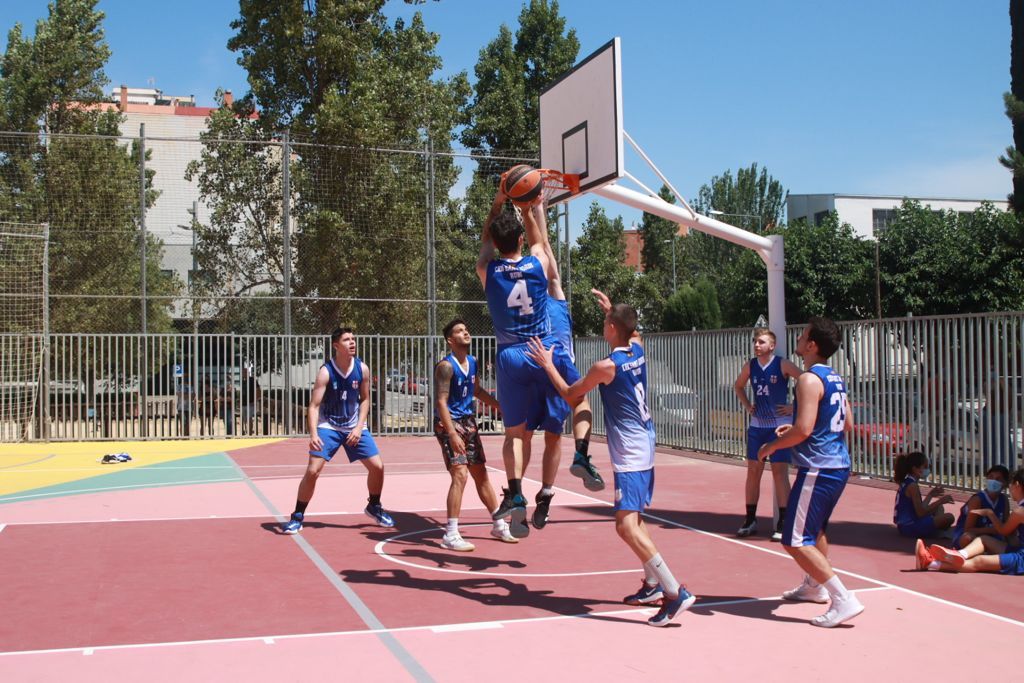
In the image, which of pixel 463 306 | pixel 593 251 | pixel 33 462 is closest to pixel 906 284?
pixel 593 251

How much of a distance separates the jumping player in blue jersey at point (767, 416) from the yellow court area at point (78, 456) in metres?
9.69

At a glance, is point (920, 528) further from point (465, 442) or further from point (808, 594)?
point (465, 442)

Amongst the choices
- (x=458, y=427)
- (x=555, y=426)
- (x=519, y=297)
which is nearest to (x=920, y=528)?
(x=555, y=426)

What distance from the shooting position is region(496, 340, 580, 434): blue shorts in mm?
7715

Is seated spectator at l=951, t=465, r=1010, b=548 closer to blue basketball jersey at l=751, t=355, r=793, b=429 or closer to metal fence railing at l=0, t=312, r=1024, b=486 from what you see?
blue basketball jersey at l=751, t=355, r=793, b=429

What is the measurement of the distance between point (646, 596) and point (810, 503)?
1324mm

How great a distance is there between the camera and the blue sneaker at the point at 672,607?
243 inches

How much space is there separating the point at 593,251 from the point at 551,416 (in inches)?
1042

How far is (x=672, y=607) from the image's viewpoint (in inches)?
244

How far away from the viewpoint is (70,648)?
5.73 m

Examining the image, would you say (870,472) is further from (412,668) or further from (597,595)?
(412,668)

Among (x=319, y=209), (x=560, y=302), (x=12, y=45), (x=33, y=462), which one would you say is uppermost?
(x=12, y=45)

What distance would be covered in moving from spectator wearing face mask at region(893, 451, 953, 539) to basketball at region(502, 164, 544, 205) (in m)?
4.68

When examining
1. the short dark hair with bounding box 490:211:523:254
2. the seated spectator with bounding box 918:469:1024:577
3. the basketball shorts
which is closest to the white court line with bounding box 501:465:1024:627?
the seated spectator with bounding box 918:469:1024:577
